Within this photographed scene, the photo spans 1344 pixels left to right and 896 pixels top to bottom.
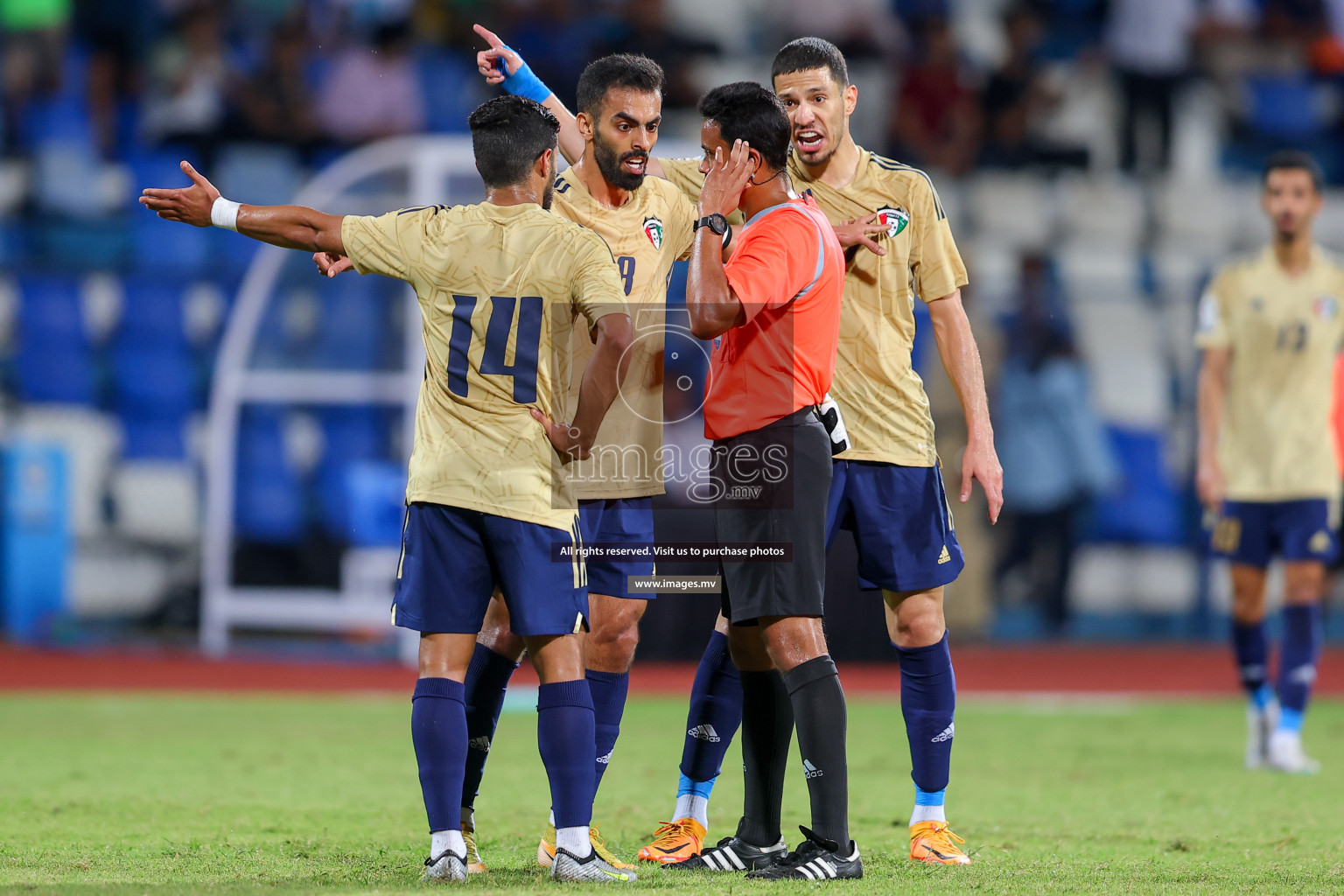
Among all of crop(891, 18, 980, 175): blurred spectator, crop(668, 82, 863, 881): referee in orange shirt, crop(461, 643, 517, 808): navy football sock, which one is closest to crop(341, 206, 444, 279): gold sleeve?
crop(668, 82, 863, 881): referee in orange shirt

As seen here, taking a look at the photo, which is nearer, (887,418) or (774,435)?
(774,435)

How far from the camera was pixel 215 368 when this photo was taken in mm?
12984

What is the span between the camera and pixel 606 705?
196 inches

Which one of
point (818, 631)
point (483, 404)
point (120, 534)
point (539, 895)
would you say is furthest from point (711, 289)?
point (120, 534)

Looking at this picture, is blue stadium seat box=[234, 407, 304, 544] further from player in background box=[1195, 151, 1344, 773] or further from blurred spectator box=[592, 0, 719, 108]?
player in background box=[1195, 151, 1344, 773]

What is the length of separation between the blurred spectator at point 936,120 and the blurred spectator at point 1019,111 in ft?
0.76

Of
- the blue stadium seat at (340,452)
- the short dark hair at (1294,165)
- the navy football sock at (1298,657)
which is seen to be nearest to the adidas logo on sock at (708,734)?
the navy football sock at (1298,657)

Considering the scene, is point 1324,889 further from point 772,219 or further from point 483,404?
point 483,404

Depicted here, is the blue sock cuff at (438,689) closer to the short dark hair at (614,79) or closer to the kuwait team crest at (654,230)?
the kuwait team crest at (654,230)

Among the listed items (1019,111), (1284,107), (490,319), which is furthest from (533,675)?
(1284,107)

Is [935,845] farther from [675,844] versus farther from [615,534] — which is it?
[615,534]

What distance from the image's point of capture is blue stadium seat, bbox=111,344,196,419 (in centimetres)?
1267

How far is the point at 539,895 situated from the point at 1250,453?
5.11 meters

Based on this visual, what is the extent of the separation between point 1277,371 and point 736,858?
458cm
